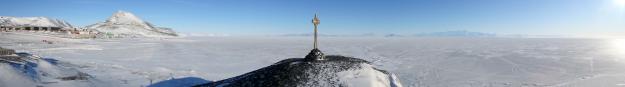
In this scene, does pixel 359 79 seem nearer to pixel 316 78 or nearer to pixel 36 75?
pixel 316 78

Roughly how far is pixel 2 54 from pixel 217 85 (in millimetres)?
8252

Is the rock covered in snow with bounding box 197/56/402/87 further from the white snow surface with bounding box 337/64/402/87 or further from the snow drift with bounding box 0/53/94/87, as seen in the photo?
the snow drift with bounding box 0/53/94/87

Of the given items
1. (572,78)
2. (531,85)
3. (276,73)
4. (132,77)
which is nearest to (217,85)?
(276,73)

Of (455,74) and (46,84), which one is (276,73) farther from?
(455,74)

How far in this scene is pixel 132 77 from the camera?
1529cm

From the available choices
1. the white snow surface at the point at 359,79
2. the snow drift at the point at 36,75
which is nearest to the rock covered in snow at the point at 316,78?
the white snow surface at the point at 359,79

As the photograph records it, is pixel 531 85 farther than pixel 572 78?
No

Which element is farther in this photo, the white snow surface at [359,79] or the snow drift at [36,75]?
the snow drift at [36,75]

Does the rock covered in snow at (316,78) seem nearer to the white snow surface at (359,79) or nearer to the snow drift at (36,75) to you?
the white snow surface at (359,79)

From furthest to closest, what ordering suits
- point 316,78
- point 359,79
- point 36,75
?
1. point 36,75
2. point 316,78
3. point 359,79

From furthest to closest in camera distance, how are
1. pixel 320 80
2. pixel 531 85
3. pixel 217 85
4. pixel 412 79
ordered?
1. pixel 412 79
2. pixel 531 85
3. pixel 217 85
4. pixel 320 80

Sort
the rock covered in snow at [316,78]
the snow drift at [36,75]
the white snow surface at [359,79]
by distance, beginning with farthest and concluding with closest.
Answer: the snow drift at [36,75] < the rock covered in snow at [316,78] < the white snow surface at [359,79]

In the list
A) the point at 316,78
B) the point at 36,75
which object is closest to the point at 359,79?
the point at 316,78

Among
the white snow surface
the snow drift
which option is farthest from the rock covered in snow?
the snow drift
